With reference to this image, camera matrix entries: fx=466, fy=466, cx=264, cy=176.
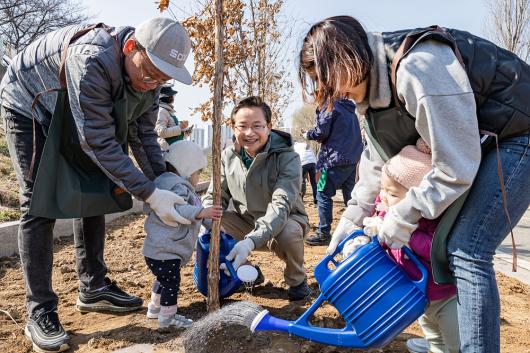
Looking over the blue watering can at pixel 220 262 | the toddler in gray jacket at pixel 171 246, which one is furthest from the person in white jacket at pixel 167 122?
the toddler in gray jacket at pixel 171 246

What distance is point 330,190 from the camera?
17.4 ft

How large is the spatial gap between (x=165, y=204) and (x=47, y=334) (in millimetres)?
851

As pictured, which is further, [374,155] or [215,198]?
[215,198]

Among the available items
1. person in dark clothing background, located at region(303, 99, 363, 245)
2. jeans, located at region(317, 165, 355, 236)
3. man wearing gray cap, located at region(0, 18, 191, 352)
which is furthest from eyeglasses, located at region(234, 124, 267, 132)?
person in dark clothing background, located at region(303, 99, 363, 245)

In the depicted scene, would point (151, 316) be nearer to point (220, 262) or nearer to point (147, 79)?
point (220, 262)

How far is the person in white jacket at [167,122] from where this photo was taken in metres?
5.09

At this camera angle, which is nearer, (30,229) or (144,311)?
(30,229)

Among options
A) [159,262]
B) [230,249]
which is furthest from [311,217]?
[159,262]

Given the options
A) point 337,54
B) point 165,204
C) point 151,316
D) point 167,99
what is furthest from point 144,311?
point 167,99

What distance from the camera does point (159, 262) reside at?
2383mm

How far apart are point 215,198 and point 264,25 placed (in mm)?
6169

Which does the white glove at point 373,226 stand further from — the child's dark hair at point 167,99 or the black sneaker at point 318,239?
the child's dark hair at point 167,99

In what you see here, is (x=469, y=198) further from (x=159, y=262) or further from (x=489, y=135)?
(x=159, y=262)

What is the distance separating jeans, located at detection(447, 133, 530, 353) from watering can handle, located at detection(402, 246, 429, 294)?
106 mm
